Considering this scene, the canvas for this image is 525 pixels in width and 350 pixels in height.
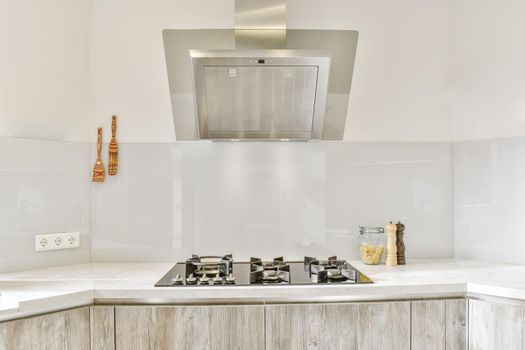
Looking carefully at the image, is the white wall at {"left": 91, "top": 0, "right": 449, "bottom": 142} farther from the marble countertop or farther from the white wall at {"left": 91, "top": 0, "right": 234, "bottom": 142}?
the marble countertop

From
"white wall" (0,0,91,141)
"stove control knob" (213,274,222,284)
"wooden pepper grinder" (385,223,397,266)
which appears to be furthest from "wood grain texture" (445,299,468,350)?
"white wall" (0,0,91,141)

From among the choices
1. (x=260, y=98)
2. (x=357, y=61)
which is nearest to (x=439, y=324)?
(x=260, y=98)

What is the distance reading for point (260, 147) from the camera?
2.50m

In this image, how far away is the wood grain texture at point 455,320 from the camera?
1.84 metres

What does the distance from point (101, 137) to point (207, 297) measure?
1192 mm

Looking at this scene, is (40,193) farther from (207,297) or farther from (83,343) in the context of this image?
(207,297)

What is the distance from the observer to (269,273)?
198cm

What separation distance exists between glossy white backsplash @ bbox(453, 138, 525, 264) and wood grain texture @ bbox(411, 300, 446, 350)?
736mm

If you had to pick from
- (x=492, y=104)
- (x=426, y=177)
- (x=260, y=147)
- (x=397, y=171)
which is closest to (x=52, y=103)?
(x=260, y=147)

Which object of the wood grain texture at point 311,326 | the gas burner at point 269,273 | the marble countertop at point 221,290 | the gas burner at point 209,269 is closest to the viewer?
the marble countertop at point 221,290

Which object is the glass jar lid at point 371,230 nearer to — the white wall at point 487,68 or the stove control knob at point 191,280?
the white wall at point 487,68

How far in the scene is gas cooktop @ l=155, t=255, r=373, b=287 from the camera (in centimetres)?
187

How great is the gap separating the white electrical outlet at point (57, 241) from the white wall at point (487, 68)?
219 cm

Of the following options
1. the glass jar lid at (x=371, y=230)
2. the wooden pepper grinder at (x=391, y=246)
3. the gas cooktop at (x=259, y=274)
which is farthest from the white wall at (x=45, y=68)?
the wooden pepper grinder at (x=391, y=246)
